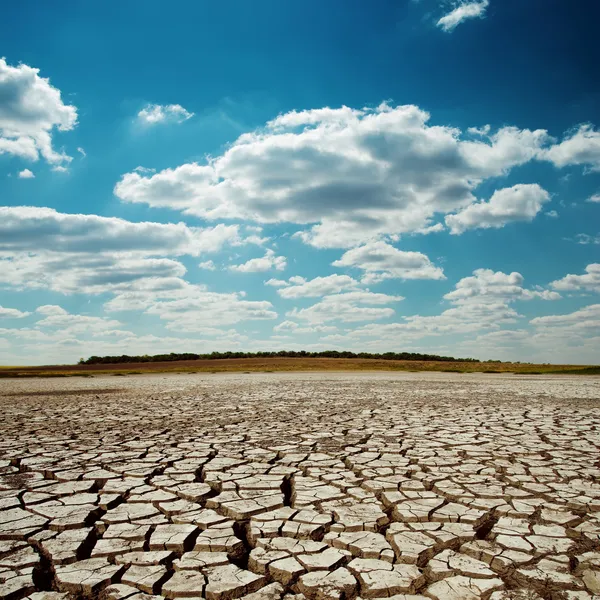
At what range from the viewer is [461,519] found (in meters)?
2.57

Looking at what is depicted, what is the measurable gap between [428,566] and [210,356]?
40.9 meters

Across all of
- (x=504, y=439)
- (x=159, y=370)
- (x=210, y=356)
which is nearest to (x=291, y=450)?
(x=504, y=439)

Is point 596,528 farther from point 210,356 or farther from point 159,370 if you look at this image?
point 210,356

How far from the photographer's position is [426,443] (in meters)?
4.58

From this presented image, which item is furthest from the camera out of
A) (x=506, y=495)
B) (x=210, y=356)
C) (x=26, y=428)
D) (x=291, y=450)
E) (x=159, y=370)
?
(x=210, y=356)

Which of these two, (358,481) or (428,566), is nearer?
(428,566)

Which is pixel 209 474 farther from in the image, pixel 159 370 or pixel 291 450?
pixel 159 370

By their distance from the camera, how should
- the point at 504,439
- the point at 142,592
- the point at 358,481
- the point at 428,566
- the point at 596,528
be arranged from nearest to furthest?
the point at 142,592 → the point at 428,566 → the point at 596,528 → the point at 358,481 → the point at 504,439

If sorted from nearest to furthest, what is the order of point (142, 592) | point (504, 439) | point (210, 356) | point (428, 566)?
point (142, 592), point (428, 566), point (504, 439), point (210, 356)

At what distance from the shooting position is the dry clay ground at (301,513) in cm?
192

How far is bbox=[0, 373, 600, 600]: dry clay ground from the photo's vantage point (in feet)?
6.30

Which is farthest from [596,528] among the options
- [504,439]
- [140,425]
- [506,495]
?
[140,425]

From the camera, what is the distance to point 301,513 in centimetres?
266

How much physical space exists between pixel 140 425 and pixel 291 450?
100 inches
